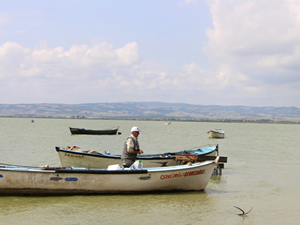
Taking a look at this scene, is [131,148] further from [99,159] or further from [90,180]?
[99,159]

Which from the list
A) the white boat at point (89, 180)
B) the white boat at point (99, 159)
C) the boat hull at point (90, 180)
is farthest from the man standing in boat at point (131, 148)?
the white boat at point (99, 159)

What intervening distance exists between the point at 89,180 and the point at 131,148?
191 cm

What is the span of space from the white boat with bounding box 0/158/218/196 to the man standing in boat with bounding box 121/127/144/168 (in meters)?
0.72

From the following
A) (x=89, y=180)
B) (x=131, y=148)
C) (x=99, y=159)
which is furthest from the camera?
(x=99, y=159)

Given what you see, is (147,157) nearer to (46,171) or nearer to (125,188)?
(125,188)

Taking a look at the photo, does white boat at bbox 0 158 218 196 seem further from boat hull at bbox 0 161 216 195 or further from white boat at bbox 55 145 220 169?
white boat at bbox 55 145 220 169

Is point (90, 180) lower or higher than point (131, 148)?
lower

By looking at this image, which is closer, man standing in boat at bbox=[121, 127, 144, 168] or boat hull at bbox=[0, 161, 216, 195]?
boat hull at bbox=[0, 161, 216, 195]

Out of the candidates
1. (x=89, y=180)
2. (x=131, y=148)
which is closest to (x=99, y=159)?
(x=131, y=148)

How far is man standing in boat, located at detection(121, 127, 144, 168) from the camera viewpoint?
1353cm

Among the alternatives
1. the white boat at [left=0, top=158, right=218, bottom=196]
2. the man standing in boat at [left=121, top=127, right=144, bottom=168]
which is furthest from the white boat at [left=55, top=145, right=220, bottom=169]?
the white boat at [left=0, top=158, right=218, bottom=196]

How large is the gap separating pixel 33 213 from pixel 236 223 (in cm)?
612

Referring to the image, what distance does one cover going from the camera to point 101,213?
1135 centimetres

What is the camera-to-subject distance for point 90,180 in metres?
12.9
